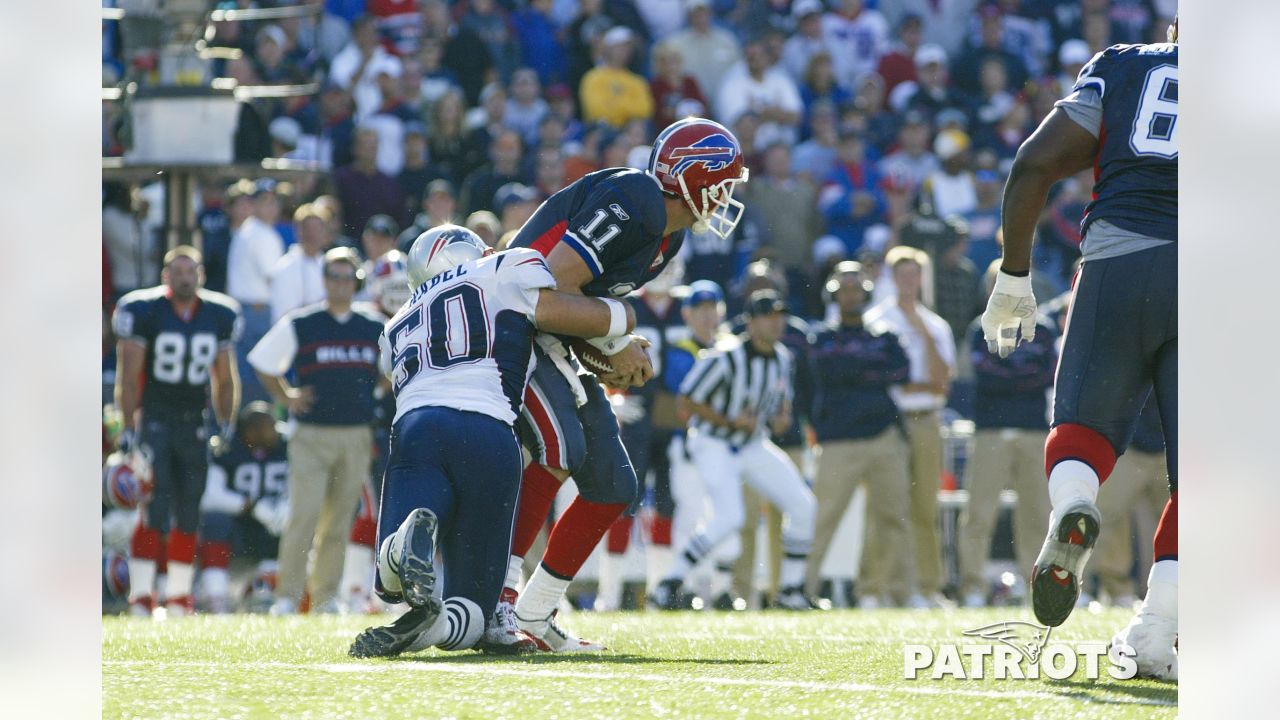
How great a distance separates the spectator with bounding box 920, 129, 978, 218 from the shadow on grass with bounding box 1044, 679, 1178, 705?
7.00m

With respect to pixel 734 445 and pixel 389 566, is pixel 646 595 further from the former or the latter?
pixel 389 566

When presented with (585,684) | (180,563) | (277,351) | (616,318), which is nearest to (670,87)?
(277,351)

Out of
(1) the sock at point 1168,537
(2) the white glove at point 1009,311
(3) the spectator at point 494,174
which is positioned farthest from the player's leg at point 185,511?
(1) the sock at point 1168,537

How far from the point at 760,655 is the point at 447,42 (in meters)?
7.72

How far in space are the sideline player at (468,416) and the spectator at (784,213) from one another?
598cm

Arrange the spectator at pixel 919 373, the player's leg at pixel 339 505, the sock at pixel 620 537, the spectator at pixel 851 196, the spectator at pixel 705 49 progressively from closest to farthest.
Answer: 1. the player's leg at pixel 339 505
2. the sock at pixel 620 537
3. the spectator at pixel 919 373
4. the spectator at pixel 851 196
5. the spectator at pixel 705 49

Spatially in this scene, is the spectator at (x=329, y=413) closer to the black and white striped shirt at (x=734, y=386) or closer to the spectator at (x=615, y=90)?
the black and white striped shirt at (x=734, y=386)

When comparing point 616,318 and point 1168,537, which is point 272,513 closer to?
point 616,318

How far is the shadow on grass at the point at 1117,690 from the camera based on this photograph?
3.47 meters

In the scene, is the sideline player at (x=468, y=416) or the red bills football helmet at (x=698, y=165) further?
the red bills football helmet at (x=698, y=165)

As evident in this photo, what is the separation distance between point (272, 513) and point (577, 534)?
13.7ft

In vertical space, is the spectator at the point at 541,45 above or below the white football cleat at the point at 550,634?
above

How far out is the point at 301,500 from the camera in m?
7.77
